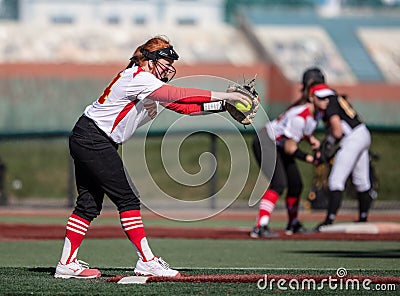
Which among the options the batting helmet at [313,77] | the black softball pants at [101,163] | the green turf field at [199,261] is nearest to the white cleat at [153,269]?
the green turf field at [199,261]

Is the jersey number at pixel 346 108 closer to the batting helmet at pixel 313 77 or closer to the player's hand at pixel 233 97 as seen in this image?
the batting helmet at pixel 313 77

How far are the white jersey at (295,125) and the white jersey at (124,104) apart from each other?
202 inches

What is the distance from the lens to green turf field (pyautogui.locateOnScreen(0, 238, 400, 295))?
751 cm

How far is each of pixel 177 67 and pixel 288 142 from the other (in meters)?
22.1

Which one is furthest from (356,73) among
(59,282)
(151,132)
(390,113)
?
(59,282)

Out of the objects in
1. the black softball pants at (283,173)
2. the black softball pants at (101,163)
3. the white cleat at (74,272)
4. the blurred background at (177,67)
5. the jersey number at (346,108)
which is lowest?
the blurred background at (177,67)

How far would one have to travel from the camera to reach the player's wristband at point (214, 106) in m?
8.34

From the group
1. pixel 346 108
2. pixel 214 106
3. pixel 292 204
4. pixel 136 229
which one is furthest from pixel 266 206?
pixel 214 106

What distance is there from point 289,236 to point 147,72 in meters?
5.80

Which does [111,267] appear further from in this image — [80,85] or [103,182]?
[80,85]

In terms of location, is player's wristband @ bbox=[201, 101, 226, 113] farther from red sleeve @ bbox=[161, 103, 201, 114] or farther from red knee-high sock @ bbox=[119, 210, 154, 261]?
red knee-high sock @ bbox=[119, 210, 154, 261]

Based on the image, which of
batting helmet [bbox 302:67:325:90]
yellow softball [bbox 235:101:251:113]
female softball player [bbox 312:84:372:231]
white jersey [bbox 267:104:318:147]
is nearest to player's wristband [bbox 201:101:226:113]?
yellow softball [bbox 235:101:251:113]

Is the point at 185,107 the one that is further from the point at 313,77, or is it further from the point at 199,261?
the point at 313,77

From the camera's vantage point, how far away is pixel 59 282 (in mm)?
8016
